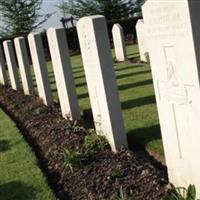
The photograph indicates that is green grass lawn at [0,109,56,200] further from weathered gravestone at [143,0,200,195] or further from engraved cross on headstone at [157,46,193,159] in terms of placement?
engraved cross on headstone at [157,46,193,159]

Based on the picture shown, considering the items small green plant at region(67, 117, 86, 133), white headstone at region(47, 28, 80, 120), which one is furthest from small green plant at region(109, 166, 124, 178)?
white headstone at region(47, 28, 80, 120)

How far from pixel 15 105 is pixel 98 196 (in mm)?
6744

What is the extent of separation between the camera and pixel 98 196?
5.29 m

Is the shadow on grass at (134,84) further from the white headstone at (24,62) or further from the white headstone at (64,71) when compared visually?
the white headstone at (64,71)

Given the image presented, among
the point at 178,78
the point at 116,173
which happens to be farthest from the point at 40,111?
the point at 178,78

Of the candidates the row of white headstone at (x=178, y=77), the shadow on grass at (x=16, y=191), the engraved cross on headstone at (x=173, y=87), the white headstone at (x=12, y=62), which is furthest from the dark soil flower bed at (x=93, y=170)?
the white headstone at (x=12, y=62)

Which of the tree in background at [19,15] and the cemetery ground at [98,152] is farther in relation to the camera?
the tree in background at [19,15]

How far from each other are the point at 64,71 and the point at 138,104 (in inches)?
61.4

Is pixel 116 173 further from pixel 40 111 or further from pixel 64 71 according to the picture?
pixel 40 111

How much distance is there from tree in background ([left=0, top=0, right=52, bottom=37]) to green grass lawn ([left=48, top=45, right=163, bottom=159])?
60.4 feet

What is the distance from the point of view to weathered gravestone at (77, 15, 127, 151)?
6.50 metres

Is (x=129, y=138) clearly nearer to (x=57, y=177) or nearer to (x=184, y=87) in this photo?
(x=57, y=177)

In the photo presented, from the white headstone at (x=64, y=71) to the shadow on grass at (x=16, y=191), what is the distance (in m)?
2.93

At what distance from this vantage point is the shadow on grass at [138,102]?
9.42m
